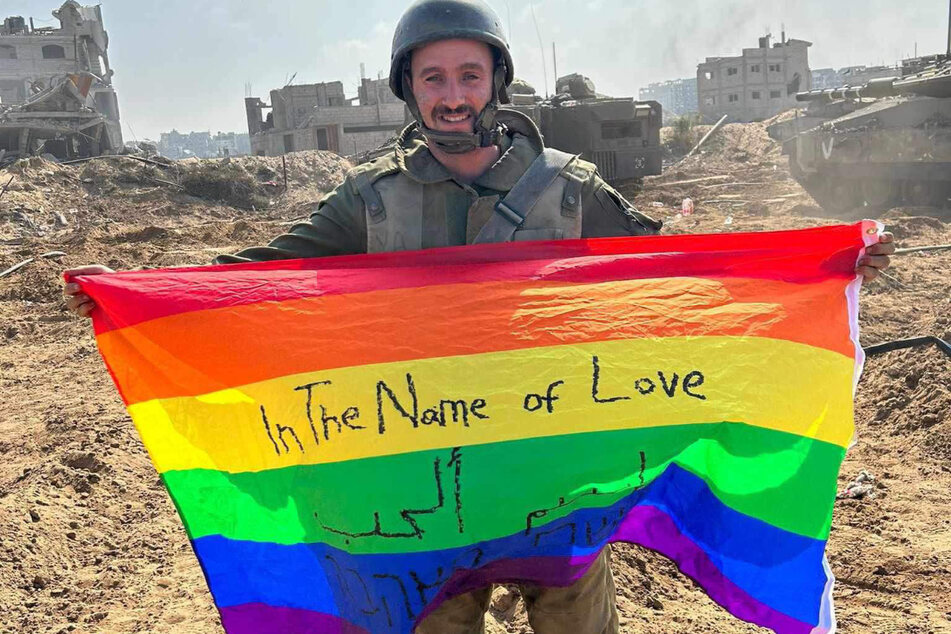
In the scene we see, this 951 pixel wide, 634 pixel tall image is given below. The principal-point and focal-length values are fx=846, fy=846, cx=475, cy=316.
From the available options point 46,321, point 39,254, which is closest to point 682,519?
point 46,321

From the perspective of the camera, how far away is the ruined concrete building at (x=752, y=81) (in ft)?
214

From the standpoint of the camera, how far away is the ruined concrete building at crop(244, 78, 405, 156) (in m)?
44.1

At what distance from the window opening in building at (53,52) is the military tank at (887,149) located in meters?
51.1

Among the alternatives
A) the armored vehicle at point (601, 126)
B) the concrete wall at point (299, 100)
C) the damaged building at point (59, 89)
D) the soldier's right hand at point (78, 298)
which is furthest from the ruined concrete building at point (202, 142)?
the soldier's right hand at point (78, 298)

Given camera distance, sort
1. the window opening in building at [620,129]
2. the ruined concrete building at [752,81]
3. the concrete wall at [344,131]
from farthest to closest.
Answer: the ruined concrete building at [752,81] < the concrete wall at [344,131] < the window opening in building at [620,129]

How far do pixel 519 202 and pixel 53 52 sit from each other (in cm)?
6244

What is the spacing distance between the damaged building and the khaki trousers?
33292 mm

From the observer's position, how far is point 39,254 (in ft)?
50.0

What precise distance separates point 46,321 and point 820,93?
64.8ft

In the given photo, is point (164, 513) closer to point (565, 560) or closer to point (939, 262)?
point (565, 560)

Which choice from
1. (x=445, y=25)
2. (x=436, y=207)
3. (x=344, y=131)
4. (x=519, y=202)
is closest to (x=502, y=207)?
(x=519, y=202)

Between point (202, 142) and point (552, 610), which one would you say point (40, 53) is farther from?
point (202, 142)

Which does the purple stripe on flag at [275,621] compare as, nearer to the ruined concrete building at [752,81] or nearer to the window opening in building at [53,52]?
the window opening in building at [53,52]

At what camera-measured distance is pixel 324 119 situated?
144 ft
